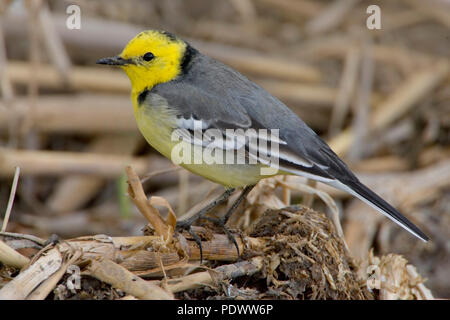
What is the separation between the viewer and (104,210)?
6.22 metres

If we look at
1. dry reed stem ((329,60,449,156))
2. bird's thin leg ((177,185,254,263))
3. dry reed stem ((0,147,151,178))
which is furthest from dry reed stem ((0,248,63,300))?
dry reed stem ((329,60,449,156))

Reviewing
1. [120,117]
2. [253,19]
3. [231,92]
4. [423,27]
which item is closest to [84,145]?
[120,117]

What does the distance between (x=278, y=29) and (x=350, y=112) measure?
152cm

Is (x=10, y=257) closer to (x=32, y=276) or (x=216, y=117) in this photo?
(x=32, y=276)

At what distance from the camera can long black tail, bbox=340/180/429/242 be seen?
3451mm

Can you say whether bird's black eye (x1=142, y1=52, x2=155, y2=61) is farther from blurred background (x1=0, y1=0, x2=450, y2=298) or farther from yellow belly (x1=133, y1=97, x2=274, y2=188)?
blurred background (x1=0, y1=0, x2=450, y2=298)

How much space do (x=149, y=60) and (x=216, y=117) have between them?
587 mm

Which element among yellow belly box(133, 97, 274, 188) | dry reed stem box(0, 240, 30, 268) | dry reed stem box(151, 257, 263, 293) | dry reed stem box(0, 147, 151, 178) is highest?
yellow belly box(133, 97, 274, 188)

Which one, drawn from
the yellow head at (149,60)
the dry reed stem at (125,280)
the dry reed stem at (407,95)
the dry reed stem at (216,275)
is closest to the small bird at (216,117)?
the yellow head at (149,60)

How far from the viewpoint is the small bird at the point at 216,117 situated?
3572mm

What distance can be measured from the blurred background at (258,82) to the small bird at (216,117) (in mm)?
1555

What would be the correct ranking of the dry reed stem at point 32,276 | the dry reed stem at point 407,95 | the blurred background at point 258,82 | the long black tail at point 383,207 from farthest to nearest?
1. the dry reed stem at point 407,95
2. the blurred background at point 258,82
3. the long black tail at point 383,207
4. the dry reed stem at point 32,276

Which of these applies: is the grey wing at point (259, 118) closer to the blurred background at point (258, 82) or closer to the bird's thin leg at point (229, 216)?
the bird's thin leg at point (229, 216)

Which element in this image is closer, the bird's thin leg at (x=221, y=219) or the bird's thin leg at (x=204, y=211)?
the bird's thin leg at (x=221, y=219)
